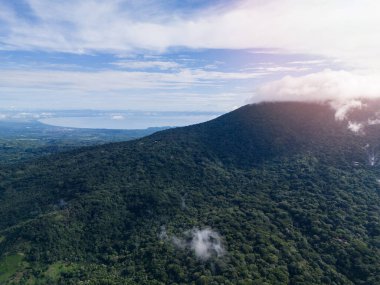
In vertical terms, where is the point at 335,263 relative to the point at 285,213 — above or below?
below

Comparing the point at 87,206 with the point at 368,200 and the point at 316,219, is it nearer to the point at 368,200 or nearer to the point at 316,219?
the point at 316,219

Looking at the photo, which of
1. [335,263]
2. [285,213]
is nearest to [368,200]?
[285,213]

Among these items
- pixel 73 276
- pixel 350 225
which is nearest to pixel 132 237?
pixel 73 276

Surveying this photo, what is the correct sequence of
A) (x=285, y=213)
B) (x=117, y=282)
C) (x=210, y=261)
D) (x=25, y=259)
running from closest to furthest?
1. (x=117, y=282)
2. (x=210, y=261)
3. (x=25, y=259)
4. (x=285, y=213)

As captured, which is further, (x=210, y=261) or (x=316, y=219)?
(x=316, y=219)

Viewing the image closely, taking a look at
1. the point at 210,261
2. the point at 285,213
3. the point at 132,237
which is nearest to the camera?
the point at 210,261

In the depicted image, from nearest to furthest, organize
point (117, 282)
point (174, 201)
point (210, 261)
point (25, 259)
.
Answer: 1. point (117, 282)
2. point (210, 261)
3. point (25, 259)
4. point (174, 201)

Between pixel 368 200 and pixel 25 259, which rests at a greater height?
pixel 368 200

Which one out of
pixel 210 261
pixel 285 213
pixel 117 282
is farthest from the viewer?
pixel 285 213

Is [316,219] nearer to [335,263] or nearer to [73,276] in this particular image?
[335,263]
